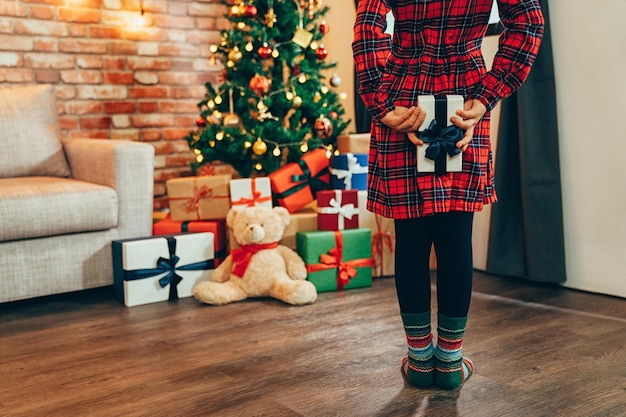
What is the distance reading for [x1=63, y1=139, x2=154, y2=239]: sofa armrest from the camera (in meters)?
2.71

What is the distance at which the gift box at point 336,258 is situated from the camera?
2691 millimetres

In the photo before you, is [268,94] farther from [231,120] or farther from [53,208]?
[53,208]

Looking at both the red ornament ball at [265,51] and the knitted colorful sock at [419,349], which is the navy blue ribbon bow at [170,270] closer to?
the red ornament ball at [265,51]

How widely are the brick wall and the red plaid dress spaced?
2.34m

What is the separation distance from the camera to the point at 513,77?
1548 millimetres

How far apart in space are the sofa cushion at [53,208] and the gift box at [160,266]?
14 centimetres

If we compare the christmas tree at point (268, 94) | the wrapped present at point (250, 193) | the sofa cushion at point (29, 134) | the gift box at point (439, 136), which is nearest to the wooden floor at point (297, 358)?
the wrapped present at point (250, 193)

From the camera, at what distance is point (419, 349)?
1.68 m

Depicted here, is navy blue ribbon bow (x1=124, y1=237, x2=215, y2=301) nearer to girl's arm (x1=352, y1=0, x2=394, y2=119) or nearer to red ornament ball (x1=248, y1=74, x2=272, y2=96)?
red ornament ball (x1=248, y1=74, x2=272, y2=96)

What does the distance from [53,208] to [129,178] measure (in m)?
0.33

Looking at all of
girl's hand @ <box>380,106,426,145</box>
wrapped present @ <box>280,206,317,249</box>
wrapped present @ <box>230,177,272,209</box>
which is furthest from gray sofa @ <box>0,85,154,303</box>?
girl's hand @ <box>380,106,426,145</box>


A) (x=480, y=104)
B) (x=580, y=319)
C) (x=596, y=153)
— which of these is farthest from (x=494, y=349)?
(x=596, y=153)

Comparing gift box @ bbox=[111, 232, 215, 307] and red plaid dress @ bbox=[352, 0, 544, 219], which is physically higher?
red plaid dress @ bbox=[352, 0, 544, 219]

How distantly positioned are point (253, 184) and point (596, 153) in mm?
1322
